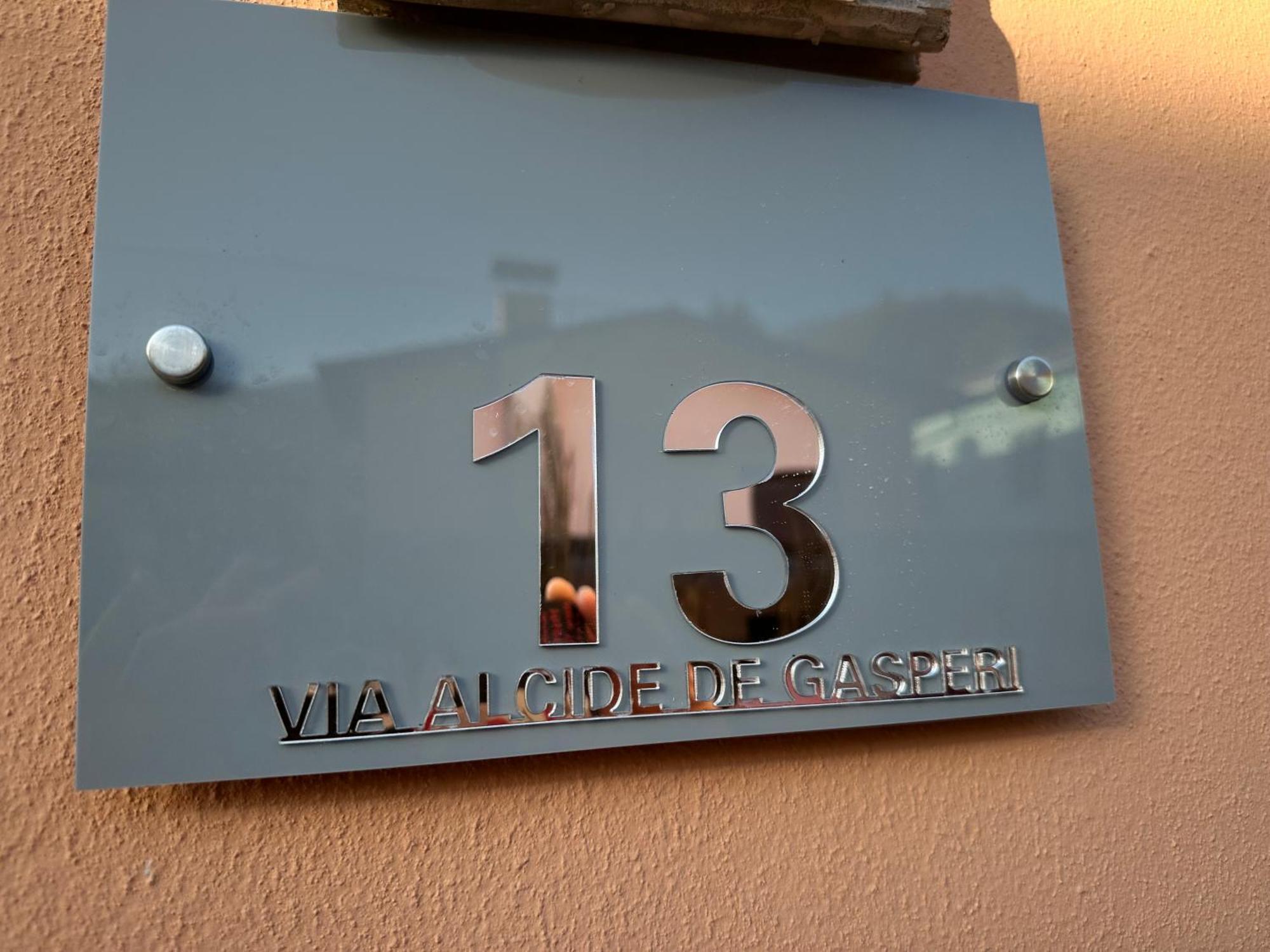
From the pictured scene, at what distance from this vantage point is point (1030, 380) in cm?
150

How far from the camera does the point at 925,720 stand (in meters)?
1.39

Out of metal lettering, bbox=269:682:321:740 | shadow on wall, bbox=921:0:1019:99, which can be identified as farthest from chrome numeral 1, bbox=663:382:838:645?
shadow on wall, bbox=921:0:1019:99

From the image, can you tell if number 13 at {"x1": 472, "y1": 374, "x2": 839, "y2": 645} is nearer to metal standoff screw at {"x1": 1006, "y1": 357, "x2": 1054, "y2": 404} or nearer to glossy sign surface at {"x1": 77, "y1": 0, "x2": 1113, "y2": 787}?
glossy sign surface at {"x1": 77, "y1": 0, "x2": 1113, "y2": 787}

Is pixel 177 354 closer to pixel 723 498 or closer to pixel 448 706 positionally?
pixel 448 706

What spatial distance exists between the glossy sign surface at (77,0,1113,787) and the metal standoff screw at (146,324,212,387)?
1.3 inches

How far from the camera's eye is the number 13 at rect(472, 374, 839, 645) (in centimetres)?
126

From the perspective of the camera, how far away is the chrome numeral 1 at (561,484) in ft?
4.09

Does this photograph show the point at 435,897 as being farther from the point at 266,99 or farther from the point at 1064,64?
the point at 1064,64

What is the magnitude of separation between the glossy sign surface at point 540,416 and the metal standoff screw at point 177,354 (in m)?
0.03

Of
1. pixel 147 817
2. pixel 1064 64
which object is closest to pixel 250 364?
pixel 147 817

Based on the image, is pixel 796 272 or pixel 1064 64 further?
pixel 1064 64

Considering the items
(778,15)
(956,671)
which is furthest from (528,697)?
(778,15)

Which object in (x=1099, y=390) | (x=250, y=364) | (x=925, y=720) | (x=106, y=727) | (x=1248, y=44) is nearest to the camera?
(x=106, y=727)

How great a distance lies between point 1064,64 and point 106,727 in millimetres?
2186
